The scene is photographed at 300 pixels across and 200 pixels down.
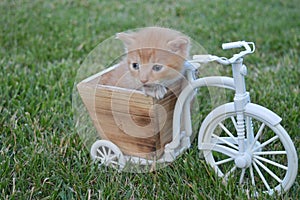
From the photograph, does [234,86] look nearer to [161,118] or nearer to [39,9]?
[161,118]

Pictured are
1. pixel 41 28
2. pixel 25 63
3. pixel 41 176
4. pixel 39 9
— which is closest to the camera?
pixel 41 176

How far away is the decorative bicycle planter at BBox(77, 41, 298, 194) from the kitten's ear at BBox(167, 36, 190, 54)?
0.05 metres

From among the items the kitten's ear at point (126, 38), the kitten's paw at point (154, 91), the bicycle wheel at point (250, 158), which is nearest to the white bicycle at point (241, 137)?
the bicycle wheel at point (250, 158)

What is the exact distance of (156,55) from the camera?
144 centimetres

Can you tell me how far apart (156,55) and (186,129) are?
349mm

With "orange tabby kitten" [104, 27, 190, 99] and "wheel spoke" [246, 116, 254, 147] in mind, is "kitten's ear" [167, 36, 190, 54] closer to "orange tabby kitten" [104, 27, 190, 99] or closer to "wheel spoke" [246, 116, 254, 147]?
"orange tabby kitten" [104, 27, 190, 99]

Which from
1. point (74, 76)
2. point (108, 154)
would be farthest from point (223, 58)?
point (74, 76)

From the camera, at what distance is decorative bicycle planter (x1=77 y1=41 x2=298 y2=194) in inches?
56.8

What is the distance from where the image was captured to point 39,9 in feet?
12.8

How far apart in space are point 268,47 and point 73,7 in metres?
1.91

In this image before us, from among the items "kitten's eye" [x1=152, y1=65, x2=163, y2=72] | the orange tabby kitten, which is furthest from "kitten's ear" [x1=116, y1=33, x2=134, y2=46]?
"kitten's eye" [x1=152, y1=65, x2=163, y2=72]

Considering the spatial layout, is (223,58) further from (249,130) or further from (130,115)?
(130,115)

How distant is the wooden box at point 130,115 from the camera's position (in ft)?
4.99

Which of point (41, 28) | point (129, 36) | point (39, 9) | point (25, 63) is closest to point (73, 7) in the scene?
point (39, 9)
